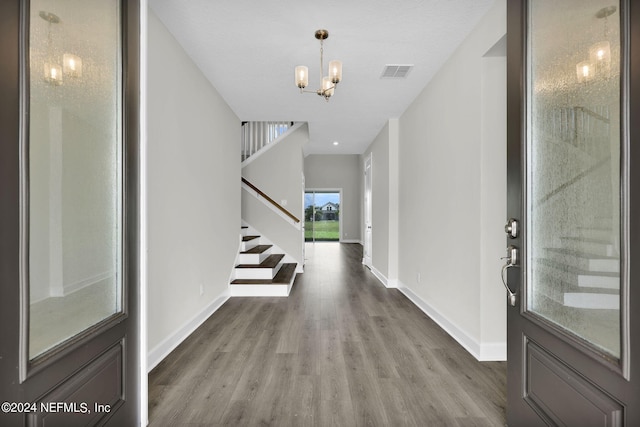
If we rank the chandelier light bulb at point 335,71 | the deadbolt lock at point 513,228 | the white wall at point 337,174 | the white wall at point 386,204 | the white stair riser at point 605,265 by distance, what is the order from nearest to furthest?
the white stair riser at point 605,265 → the deadbolt lock at point 513,228 → the chandelier light bulb at point 335,71 → the white wall at point 386,204 → the white wall at point 337,174

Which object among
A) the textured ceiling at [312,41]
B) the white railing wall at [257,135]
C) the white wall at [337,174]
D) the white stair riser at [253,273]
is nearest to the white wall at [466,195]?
the textured ceiling at [312,41]

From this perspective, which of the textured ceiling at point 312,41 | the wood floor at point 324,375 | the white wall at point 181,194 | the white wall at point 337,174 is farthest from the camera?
the white wall at point 337,174

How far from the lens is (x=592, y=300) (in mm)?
1226

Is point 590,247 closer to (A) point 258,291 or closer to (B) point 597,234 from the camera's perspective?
(B) point 597,234

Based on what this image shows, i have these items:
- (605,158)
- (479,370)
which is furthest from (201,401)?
(605,158)

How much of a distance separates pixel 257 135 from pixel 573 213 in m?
6.65

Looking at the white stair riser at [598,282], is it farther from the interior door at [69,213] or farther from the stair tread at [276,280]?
the stair tread at [276,280]

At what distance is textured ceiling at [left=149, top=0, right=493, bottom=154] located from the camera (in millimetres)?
2430

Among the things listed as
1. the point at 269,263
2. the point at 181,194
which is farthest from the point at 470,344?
A: the point at 269,263

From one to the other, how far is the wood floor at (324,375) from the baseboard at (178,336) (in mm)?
58

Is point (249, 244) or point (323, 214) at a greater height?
point (323, 214)

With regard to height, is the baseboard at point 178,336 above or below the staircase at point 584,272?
below

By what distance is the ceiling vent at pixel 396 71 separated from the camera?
10.9ft

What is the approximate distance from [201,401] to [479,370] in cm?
193
